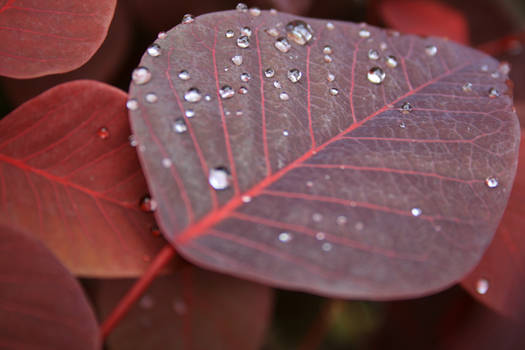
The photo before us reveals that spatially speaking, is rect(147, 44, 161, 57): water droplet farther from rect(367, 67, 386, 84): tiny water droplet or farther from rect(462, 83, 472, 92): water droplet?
rect(462, 83, 472, 92): water droplet

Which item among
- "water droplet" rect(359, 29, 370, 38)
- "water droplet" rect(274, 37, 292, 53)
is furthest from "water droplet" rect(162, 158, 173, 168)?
"water droplet" rect(359, 29, 370, 38)

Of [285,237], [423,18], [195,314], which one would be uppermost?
[423,18]

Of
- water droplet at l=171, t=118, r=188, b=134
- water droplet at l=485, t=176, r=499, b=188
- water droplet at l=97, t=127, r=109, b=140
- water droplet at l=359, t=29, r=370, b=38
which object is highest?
water droplet at l=359, t=29, r=370, b=38

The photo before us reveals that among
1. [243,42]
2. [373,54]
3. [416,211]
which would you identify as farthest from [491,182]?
[243,42]

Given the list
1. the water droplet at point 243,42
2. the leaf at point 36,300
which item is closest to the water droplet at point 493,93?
the water droplet at point 243,42

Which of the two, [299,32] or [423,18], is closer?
[299,32]

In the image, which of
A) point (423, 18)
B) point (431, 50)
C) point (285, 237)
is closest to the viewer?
point (285, 237)

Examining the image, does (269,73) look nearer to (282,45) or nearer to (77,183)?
(282,45)

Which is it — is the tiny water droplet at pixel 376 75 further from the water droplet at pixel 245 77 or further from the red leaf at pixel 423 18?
the red leaf at pixel 423 18

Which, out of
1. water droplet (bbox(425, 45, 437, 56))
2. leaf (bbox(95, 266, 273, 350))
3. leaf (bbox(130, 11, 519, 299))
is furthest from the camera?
leaf (bbox(95, 266, 273, 350))
